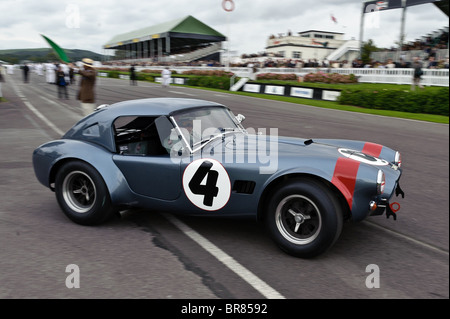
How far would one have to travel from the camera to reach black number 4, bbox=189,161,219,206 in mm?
→ 3709

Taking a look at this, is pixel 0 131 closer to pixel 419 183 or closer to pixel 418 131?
pixel 419 183

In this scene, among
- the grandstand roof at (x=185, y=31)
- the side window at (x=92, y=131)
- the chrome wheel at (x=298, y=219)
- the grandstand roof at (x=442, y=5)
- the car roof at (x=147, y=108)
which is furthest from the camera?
the grandstand roof at (x=185, y=31)

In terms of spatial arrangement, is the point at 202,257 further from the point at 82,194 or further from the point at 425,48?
the point at 425,48

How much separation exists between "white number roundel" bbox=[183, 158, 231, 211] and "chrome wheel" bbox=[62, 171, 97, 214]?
3.94ft

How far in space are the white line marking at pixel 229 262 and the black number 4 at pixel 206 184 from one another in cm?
39

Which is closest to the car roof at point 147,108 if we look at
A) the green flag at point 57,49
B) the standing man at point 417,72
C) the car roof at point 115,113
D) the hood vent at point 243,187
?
the car roof at point 115,113

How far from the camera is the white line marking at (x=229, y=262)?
296 cm

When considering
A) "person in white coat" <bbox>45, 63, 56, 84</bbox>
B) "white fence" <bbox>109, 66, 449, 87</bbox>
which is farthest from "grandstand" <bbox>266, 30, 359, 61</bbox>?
"person in white coat" <bbox>45, 63, 56, 84</bbox>

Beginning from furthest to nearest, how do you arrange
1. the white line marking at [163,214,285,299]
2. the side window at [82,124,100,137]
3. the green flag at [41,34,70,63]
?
the green flag at [41,34,70,63] → the side window at [82,124,100,137] → the white line marking at [163,214,285,299]

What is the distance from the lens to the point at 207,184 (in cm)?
372

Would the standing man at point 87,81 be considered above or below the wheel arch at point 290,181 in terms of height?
above

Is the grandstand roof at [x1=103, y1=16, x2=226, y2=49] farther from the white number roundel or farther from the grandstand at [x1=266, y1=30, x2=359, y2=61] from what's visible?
the white number roundel

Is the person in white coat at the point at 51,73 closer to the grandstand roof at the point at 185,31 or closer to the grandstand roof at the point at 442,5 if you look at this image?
the grandstand roof at the point at 185,31

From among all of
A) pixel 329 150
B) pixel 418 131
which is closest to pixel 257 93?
pixel 418 131
